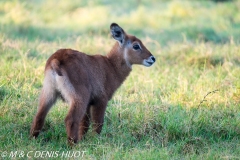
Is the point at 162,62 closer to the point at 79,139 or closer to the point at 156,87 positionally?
the point at 156,87

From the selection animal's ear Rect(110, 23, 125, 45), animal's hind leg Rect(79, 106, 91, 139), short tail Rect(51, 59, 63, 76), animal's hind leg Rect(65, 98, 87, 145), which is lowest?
animal's hind leg Rect(79, 106, 91, 139)

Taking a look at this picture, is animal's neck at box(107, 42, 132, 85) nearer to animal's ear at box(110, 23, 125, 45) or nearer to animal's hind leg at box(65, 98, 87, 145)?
animal's ear at box(110, 23, 125, 45)

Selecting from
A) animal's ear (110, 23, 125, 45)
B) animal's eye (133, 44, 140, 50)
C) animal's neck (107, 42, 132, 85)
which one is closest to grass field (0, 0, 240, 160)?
animal's neck (107, 42, 132, 85)

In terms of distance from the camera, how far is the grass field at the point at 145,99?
5.14m

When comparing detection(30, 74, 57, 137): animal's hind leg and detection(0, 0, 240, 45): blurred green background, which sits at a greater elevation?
detection(0, 0, 240, 45): blurred green background

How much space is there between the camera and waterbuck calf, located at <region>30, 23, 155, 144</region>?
503 centimetres

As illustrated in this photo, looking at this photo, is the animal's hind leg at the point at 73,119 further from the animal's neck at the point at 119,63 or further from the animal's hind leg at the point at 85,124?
the animal's neck at the point at 119,63

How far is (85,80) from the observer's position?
Result: 208 inches

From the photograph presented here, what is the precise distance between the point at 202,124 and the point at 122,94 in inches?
63.0

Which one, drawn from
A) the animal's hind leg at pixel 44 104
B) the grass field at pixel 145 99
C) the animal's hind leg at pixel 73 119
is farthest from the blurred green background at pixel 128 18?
the animal's hind leg at pixel 73 119

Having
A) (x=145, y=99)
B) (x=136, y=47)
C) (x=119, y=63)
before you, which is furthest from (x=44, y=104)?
(x=145, y=99)

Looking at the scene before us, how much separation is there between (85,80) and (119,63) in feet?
3.44

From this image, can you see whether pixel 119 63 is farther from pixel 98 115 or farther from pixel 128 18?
pixel 128 18

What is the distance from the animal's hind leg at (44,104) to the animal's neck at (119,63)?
1221 mm
